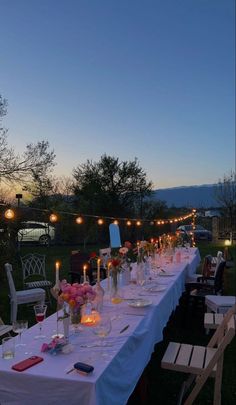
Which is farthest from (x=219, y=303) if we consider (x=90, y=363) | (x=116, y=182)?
(x=116, y=182)

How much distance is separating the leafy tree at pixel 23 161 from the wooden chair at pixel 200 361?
11.1 metres

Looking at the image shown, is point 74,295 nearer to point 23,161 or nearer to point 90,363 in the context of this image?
point 90,363

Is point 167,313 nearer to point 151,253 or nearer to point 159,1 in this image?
point 151,253

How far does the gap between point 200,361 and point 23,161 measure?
1170 cm

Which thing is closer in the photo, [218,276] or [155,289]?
[155,289]

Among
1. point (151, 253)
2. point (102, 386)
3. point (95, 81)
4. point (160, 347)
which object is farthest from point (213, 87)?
point (102, 386)

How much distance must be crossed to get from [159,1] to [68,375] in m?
7.47

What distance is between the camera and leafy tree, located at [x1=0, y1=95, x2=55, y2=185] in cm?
1277

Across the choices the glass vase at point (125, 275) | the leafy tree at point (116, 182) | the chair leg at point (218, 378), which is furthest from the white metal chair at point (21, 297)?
the leafy tree at point (116, 182)

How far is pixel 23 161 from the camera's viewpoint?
13.4m

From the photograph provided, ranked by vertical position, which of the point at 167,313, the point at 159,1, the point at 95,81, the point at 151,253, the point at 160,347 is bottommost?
the point at 160,347

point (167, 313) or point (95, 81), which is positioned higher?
point (95, 81)

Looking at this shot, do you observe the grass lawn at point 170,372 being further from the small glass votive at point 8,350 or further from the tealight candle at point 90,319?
the small glass votive at point 8,350

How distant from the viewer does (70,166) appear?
16.2 m
